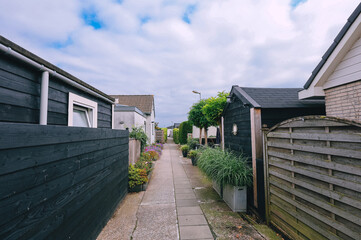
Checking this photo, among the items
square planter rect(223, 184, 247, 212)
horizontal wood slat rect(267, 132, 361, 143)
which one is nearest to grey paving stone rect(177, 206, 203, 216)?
square planter rect(223, 184, 247, 212)

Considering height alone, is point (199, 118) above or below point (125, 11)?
below

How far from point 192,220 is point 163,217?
0.61m

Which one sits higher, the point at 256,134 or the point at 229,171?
the point at 256,134

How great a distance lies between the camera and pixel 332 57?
3582 millimetres

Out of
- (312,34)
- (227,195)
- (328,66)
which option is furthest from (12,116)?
(312,34)

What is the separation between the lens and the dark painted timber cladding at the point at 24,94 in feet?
7.09

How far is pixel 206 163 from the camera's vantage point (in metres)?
4.55

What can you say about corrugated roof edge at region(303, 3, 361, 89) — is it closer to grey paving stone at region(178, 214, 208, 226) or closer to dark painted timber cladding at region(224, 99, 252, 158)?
dark painted timber cladding at region(224, 99, 252, 158)

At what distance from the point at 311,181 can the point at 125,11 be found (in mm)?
5803

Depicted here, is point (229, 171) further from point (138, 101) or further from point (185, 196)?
point (138, 101)

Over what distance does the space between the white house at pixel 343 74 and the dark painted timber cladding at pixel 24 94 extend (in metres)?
5.65

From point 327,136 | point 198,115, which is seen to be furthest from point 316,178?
point 198,115

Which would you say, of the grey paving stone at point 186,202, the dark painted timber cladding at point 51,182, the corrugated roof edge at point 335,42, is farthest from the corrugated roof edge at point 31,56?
the corrugated roof edge at point 335,42

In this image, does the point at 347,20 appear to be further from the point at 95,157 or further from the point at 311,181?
the point at 95,157
